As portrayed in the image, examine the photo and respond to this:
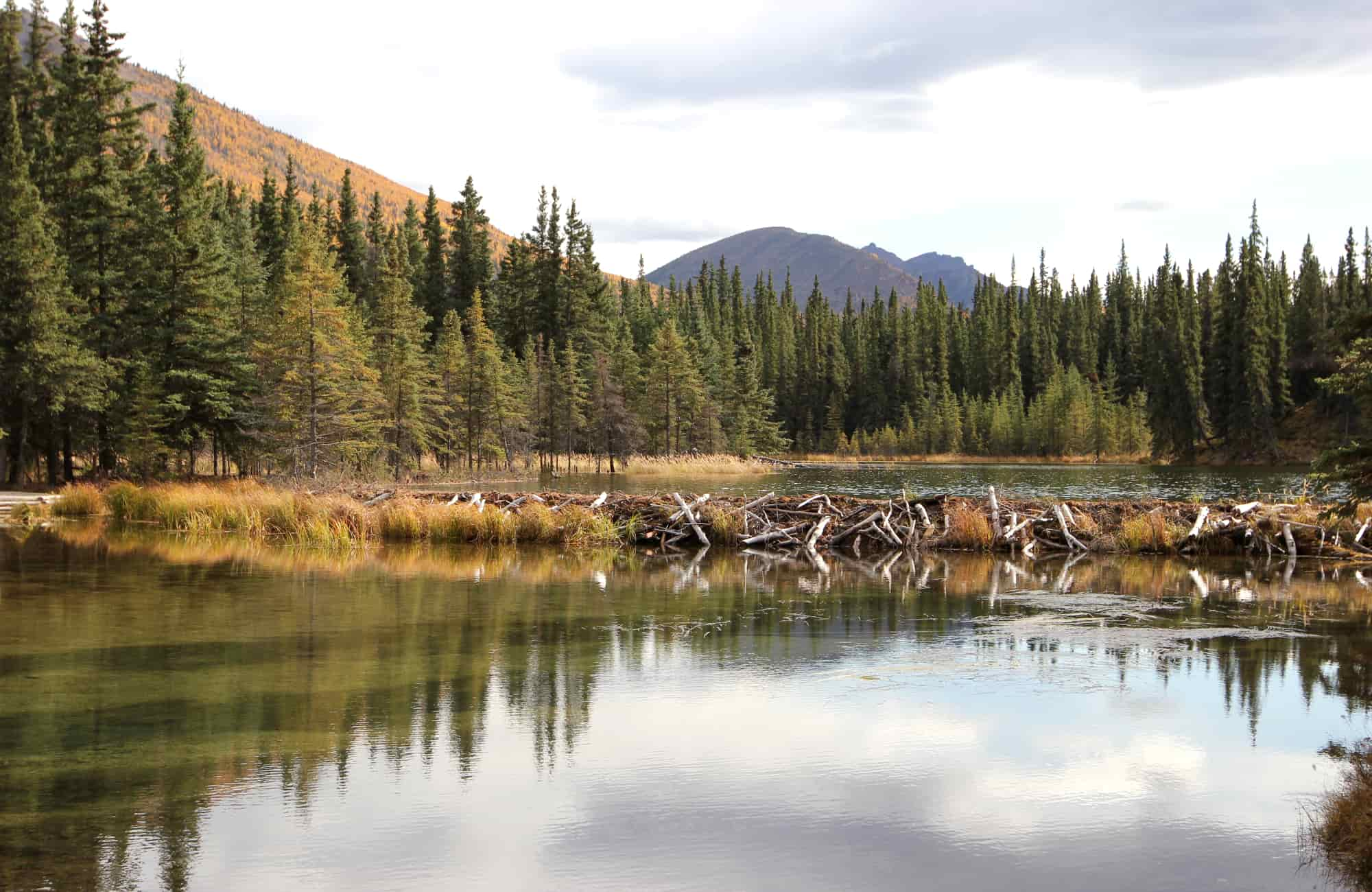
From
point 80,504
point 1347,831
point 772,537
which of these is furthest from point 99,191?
point 1347,831

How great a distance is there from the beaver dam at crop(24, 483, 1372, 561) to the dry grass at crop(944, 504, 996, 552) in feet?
0.09

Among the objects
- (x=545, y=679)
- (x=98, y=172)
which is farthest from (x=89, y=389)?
(x=545, y=679)

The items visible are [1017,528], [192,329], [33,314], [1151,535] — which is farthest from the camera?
[192,329]

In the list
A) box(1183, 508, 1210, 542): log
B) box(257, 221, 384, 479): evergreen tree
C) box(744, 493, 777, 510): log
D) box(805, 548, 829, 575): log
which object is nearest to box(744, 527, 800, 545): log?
box(805, 548, 829, 575): log

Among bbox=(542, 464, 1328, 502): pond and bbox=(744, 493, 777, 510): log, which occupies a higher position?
bbox=(542, 464, 1328, 502): pond

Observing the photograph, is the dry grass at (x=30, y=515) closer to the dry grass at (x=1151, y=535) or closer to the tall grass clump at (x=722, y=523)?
the tall grass clump at (x=722, y=523)

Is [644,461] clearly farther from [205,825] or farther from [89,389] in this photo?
[205,825]

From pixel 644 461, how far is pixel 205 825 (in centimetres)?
7208

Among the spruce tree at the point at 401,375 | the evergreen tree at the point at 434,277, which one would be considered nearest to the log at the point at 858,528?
the spruce tree at the point at 401,375

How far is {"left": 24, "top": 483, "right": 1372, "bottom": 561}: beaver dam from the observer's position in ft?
87.1

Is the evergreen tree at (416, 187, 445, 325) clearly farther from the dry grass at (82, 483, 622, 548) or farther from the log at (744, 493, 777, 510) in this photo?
the log at (744, 493, 777, 510)

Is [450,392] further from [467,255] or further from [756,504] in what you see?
Result: [756,504]

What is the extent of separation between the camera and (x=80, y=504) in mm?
35844

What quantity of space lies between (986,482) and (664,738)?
2021 inches
